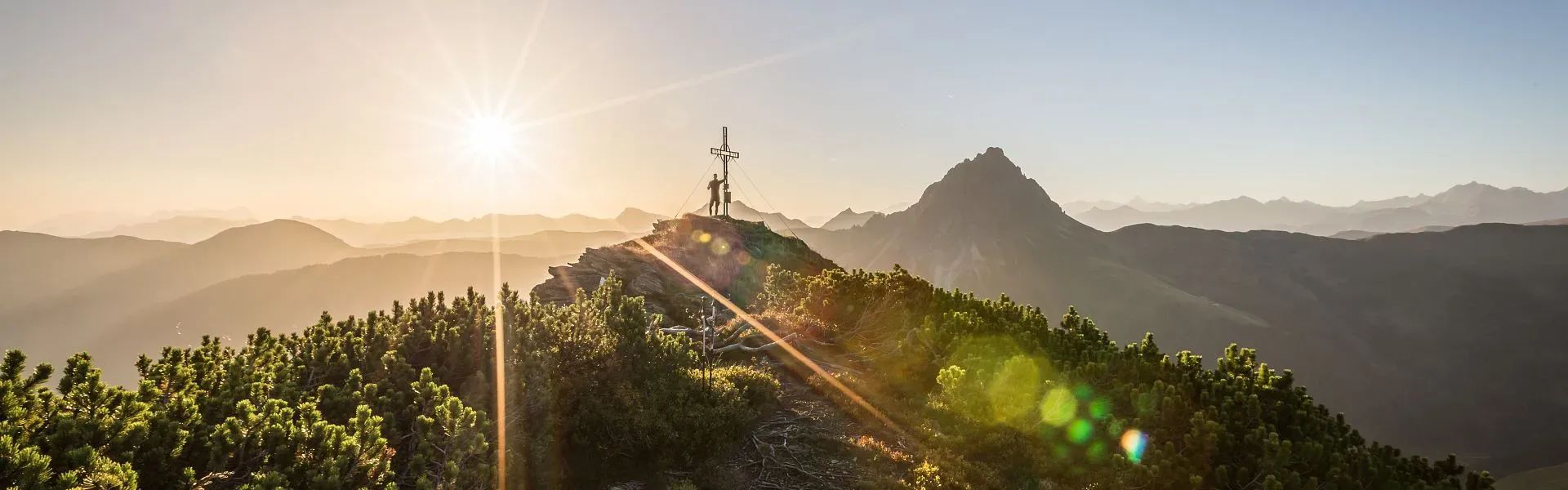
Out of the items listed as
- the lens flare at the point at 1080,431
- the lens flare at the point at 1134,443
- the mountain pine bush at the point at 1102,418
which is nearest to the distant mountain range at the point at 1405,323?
the mountain pine bush at the point at 1102,418

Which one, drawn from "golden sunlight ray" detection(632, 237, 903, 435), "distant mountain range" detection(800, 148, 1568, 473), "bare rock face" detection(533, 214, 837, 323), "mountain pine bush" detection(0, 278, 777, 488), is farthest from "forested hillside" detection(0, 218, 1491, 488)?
"distant mountain range" detection(800, 148, 1568, 473)

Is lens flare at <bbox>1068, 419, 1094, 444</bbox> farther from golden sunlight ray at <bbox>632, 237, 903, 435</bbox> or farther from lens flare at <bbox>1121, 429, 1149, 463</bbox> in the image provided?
golden sunlight ray at <bbox>632, 237, 903, 435</bbox>

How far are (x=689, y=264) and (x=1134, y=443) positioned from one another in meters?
28.6

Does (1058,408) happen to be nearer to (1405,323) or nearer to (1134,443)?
(1134,443)

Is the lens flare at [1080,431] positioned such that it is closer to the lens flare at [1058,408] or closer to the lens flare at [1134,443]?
the lens flare at [1058,408]

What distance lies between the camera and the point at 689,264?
36531 millimetres

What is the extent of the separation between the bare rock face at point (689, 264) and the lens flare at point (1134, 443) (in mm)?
17871

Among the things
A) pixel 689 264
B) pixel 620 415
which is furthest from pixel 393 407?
pixel 689 264

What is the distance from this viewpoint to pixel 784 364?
18.9 meters

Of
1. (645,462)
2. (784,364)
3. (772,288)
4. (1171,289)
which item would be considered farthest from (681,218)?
(1171,289)

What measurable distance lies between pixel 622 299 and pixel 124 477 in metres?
9.34

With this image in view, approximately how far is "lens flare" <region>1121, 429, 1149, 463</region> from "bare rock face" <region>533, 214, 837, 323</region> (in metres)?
17.9

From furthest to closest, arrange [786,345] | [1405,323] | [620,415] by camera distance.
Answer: [1405,323] < [786,345] < [620,415]

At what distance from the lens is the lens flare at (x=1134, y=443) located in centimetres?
1092
